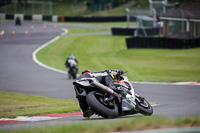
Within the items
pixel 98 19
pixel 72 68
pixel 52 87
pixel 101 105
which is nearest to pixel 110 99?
pixel 101 105

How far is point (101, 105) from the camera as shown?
27.0ft

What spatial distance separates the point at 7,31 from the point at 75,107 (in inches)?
1614

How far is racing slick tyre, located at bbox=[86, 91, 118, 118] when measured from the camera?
8.20 meters

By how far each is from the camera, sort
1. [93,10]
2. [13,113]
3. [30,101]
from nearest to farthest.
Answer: [13,113], [30,101], [93,10]

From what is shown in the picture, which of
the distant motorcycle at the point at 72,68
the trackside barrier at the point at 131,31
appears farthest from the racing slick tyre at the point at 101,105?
the trackside barrier at the point at 131,31

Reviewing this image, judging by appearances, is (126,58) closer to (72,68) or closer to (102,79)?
(72,68)

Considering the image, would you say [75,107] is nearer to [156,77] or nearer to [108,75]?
[108,75]

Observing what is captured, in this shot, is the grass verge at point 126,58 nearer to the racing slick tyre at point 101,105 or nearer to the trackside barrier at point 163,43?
the trackside barrier at point 163,43

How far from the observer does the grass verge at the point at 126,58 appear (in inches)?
917

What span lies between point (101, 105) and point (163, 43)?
2832 cm

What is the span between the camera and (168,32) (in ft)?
143

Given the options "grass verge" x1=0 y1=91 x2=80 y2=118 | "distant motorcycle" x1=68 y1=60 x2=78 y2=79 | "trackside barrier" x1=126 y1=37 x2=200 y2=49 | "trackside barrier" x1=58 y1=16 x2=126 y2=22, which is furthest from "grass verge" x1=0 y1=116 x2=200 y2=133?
"trackside barrier" x1=58 y1=16 x2=126 y2=22

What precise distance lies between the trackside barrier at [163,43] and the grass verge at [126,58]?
0.61 m

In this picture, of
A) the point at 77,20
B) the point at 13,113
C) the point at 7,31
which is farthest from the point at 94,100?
the point at 77,20
